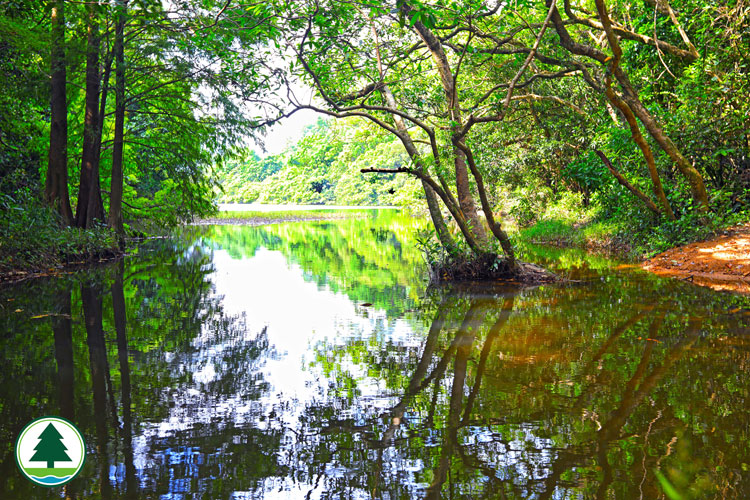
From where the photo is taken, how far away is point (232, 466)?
11.7ft

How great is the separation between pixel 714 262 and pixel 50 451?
450 inches

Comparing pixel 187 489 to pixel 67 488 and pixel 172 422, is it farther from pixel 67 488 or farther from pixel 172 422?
pixel 172 422

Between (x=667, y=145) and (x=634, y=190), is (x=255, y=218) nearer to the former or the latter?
(x=634, y=190)

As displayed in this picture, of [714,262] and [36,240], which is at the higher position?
[36,240]

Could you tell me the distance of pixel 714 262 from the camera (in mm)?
11766

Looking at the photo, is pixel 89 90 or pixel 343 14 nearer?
pixel 343 14

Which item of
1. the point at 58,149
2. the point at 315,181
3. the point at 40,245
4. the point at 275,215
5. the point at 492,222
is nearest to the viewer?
the point at 492,222

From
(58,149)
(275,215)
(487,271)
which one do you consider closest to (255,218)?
(275,215)

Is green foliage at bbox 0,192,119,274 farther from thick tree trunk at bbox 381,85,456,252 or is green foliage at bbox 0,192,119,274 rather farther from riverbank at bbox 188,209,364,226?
riverbank at bbox 188,209,364,226

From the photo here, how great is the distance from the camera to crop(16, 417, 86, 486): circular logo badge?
3459 millimetres

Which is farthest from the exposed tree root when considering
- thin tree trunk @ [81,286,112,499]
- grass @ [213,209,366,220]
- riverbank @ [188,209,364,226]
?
grass @ [213,209,366,220]

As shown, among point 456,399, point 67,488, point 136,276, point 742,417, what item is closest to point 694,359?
point 742,417

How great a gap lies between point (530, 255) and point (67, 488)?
48.9 ft

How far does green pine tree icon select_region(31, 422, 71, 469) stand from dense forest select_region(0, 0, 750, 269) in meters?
5.03
